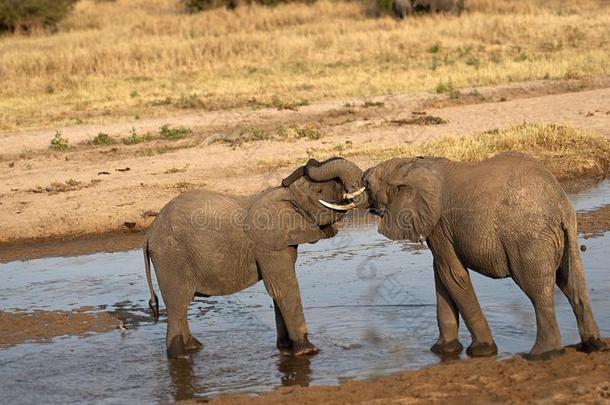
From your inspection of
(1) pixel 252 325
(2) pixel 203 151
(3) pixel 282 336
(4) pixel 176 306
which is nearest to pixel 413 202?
(3) pixel 282 336

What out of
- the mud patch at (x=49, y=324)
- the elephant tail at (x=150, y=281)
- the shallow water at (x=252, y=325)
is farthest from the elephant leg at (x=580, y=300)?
the mud patch at (x=49, y=324)

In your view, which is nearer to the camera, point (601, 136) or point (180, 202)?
point (180, 202)

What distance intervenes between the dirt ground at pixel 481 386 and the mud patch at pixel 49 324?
101 inches

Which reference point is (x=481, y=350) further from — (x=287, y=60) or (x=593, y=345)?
(x=287, y=60)

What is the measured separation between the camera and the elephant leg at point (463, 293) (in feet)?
25.2

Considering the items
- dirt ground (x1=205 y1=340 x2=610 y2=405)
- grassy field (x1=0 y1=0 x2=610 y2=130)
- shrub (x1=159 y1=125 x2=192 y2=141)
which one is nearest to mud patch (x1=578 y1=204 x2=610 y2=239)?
dirt ground (x1=205 y1=340 x2=610 y2=405)

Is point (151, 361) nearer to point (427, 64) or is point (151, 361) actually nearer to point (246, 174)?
point (246, 174)

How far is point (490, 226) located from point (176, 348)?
2.57 meters

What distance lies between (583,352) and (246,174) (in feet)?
25.4

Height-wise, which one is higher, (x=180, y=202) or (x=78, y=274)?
(x=180, y=202)

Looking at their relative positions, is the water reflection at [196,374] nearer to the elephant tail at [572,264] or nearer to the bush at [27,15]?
the elephant tail at [572,264]

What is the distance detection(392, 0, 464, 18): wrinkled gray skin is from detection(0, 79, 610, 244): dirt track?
464 inches

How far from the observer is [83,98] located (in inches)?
866

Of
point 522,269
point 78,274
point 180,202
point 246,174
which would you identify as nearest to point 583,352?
point 522,269
